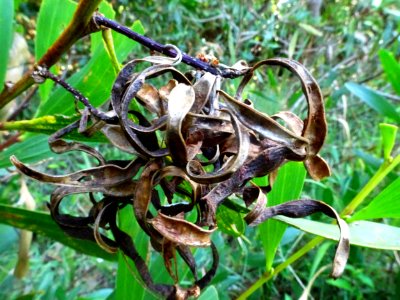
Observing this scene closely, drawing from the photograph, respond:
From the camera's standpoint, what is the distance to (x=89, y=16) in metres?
Answer: 0.35

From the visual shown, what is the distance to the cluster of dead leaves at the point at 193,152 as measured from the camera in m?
0.29

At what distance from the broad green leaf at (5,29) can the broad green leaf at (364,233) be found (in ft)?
1.17

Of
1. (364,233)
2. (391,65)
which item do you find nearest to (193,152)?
(364,233)

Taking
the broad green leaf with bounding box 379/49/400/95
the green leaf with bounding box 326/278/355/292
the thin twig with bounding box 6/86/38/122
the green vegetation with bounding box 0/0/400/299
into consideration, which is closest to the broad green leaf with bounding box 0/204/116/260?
the green vegetation with bounding box 0/0/400/299

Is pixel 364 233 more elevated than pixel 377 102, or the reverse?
pixel 377 102

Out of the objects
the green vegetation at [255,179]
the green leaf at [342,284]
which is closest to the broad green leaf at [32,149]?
the green vegetation at [255,179]

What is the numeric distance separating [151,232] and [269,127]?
4.2 inches

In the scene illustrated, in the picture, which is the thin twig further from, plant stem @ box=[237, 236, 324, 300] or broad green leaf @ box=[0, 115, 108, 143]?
plant stem @ box=[237, 236, 324, 300]

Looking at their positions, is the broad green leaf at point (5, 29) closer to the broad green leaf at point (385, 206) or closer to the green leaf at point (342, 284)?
the broad green leaf at point (385, 206)

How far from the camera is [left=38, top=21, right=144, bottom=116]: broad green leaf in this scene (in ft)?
1.65

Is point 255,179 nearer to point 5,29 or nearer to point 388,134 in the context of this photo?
point 388,134

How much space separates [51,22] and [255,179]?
0.34m

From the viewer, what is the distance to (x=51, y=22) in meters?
0.58

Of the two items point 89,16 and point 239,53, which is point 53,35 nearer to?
point 89,16
